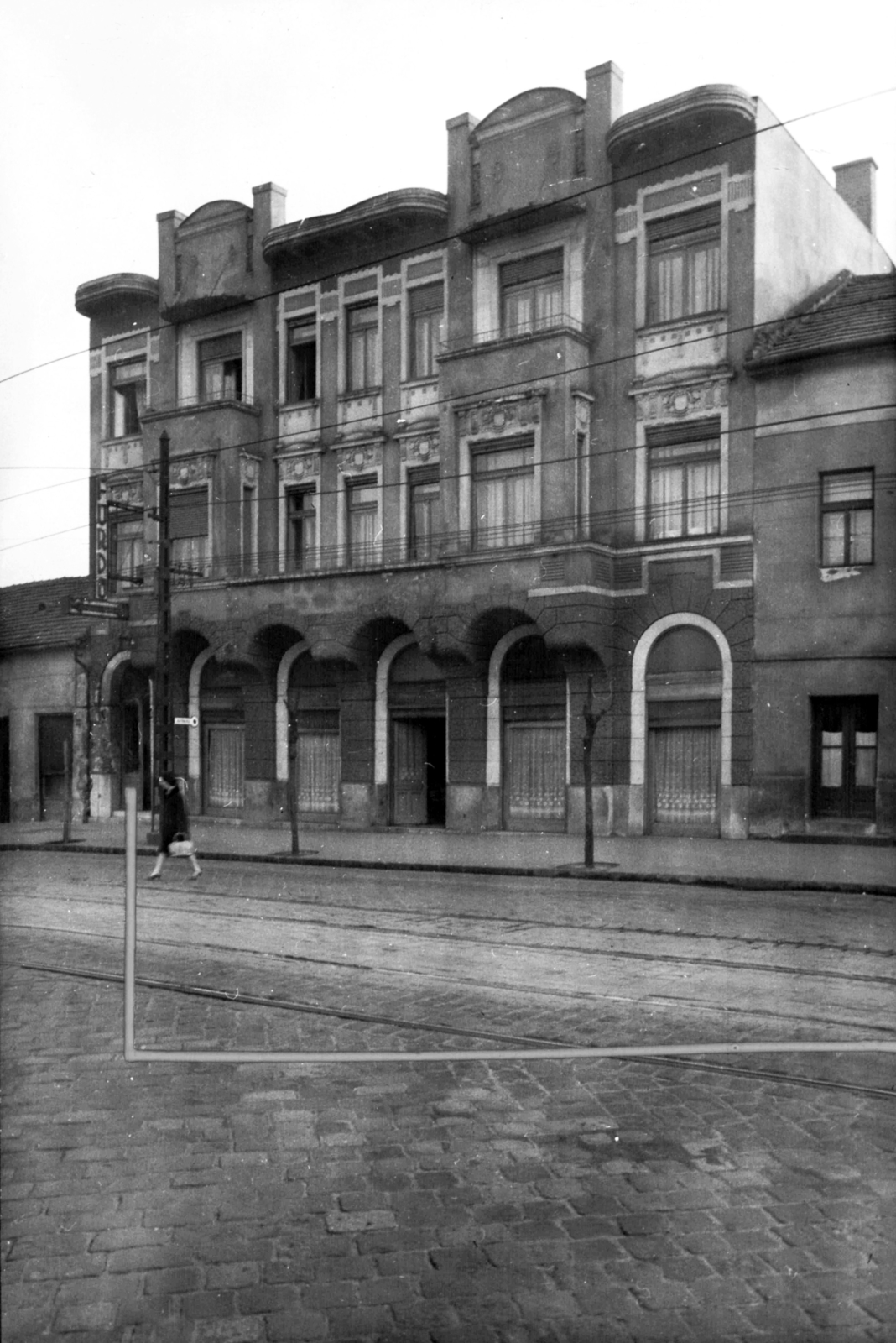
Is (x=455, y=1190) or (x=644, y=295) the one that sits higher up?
(x=644, y=295)

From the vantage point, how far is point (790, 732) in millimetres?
5719

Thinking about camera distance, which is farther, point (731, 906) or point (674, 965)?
point (731, 906)

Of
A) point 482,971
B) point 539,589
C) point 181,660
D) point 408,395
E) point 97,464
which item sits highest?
point 408,395

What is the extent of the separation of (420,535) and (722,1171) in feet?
13.0

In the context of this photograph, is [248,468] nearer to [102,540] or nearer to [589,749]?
[102,540]

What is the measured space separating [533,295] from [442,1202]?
4069mm

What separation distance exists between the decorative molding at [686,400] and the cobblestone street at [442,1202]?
3.04 m

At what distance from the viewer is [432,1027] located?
5.35 metres

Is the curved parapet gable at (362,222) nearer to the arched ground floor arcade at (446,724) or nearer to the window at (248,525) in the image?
the window at (248,525)

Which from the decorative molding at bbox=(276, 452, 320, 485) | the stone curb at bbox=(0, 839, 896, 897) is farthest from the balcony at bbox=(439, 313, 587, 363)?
the stone curb at bbox=(0, 839, 896, 897)

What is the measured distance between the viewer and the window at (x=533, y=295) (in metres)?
5.31

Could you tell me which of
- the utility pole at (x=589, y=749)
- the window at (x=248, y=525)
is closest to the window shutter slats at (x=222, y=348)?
the window at (x=248, y=525)

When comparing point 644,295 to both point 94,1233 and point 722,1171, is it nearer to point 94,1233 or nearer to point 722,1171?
point 722,1171

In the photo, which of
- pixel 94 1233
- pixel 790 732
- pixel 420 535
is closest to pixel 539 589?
pixel 420 535
